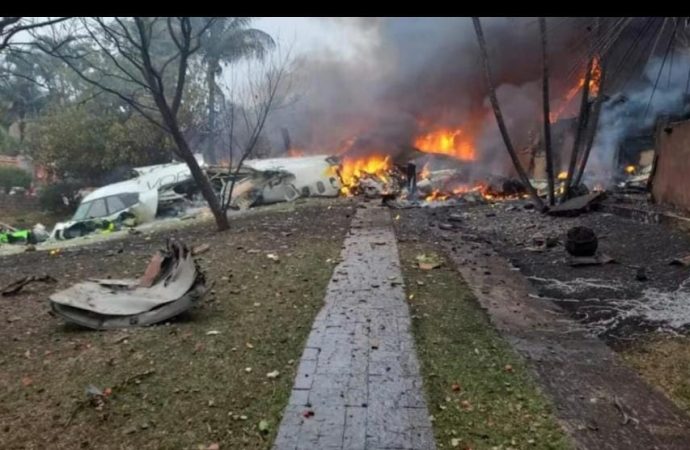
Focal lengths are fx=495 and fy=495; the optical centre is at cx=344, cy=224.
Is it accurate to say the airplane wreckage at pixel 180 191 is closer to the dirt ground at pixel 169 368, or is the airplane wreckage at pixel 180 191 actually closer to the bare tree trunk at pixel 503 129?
the bare tree trunk at pixel 503 129

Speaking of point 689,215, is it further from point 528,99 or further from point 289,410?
point 528,99

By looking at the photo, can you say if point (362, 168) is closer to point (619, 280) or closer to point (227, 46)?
point (227, 46)

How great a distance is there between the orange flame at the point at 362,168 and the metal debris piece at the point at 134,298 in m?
15.4

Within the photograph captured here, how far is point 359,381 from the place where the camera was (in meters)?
3.45

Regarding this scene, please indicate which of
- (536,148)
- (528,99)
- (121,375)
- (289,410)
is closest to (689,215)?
(289,410)

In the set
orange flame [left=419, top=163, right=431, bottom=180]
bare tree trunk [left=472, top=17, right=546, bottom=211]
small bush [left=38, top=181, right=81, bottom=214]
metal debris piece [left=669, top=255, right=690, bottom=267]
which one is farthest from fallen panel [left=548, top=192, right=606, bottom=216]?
small bush [left=38, top=181, right=81, bottom=214]

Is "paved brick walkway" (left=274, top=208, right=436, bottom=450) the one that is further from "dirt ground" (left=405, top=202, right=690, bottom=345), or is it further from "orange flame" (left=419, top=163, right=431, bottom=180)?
"orange flame" (left=419, top=163, right=431, bottom=180)

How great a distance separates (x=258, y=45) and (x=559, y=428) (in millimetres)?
28038

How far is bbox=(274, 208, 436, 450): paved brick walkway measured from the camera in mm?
2795

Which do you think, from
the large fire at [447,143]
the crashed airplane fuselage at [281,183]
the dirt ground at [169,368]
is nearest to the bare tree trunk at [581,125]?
the dirt ground at [169,368]

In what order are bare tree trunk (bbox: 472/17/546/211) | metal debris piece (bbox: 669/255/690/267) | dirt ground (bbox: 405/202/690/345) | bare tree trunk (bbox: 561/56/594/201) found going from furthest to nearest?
bare tree trunk (bbox: 472/17/546/211) < bare tree trunk (bbox: 561/56/594/201) < metal debris piece (bbox: 669/255/690/267) < dirt ground (bbox: 405/202/690/345)

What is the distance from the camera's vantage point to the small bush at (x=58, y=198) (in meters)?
22.5

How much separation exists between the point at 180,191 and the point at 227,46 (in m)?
11.6

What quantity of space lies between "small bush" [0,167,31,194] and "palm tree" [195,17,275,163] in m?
9.30
